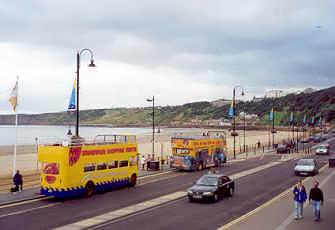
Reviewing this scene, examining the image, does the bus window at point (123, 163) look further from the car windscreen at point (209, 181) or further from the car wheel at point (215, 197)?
the car wheel at point (215, 197)

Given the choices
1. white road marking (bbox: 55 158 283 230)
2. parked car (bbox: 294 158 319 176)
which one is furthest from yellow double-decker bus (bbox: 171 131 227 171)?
white road marking (bbox: 55 158 283 230)

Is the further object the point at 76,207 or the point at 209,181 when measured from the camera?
the point at 209,181

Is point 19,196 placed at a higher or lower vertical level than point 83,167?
lower

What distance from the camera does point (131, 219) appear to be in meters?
20.3

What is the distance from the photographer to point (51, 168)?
2608 cm

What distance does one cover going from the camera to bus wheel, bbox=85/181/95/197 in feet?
90.6

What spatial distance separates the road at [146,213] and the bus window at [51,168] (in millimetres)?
1606

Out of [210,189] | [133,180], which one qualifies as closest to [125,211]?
[210,189]

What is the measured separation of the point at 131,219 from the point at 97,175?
8.78 metres

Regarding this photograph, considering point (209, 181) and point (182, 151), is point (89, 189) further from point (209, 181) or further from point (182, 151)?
point (182, 151)

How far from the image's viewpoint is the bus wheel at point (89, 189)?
27.6 metres

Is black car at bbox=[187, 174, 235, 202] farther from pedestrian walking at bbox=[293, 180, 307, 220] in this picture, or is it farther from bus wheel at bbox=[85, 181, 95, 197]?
bus wheel at bbox=[85, 181, 95, 197]

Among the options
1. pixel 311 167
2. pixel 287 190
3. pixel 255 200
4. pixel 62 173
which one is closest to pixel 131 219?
pixel 62 173

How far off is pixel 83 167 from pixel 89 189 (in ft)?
5.00
